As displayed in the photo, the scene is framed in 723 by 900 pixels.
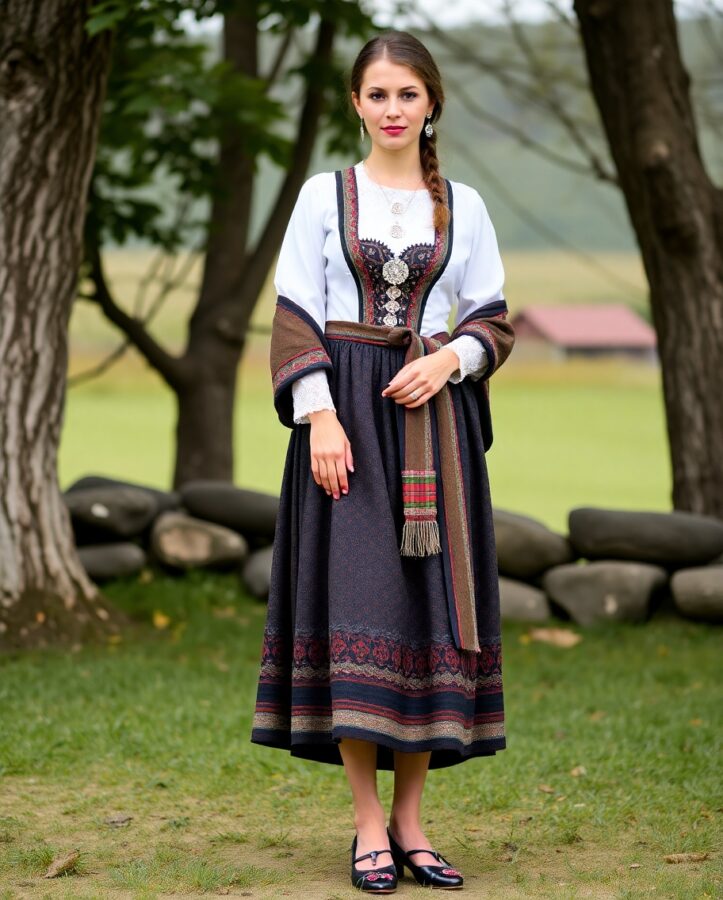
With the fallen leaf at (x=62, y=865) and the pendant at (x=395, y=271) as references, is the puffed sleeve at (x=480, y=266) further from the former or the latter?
the fallen leaf at (x=62, y=865)

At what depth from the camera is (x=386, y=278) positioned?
289 cm

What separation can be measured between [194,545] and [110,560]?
46cm

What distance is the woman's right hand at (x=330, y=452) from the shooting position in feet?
9.21

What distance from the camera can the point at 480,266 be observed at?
3.01 meters

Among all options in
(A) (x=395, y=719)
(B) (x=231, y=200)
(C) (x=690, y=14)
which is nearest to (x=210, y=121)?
(B) (x=231, y=200)

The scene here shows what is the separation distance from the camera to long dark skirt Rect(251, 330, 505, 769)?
2.81 m

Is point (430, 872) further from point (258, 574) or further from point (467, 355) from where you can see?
point (258, 574)

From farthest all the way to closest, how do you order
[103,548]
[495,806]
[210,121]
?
1. [210,121]
2. [103,548]
3. [495,806]

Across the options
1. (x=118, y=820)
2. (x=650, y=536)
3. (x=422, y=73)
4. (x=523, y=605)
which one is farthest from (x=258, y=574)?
(x=422, y=73)

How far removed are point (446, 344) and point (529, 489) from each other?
13.1 m

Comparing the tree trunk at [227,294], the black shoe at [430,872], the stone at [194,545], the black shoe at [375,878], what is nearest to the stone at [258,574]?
the stone at [194,545]

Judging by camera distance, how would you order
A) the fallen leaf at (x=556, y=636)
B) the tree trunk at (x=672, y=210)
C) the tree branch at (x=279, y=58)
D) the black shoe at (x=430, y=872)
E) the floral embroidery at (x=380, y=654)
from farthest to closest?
the tree branch at (x=279, y=58), the tree trunk at (x=672, y=210), the fallen leaf at (x=556, y=636), the black shoe at (x=430, y=872), the floral embroidery at (x=380, y=654)

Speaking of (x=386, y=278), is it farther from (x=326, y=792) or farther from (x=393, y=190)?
(x=326, y=792)

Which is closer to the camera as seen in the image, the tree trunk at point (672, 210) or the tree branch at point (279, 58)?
the tree trunk at point (672, 210)
